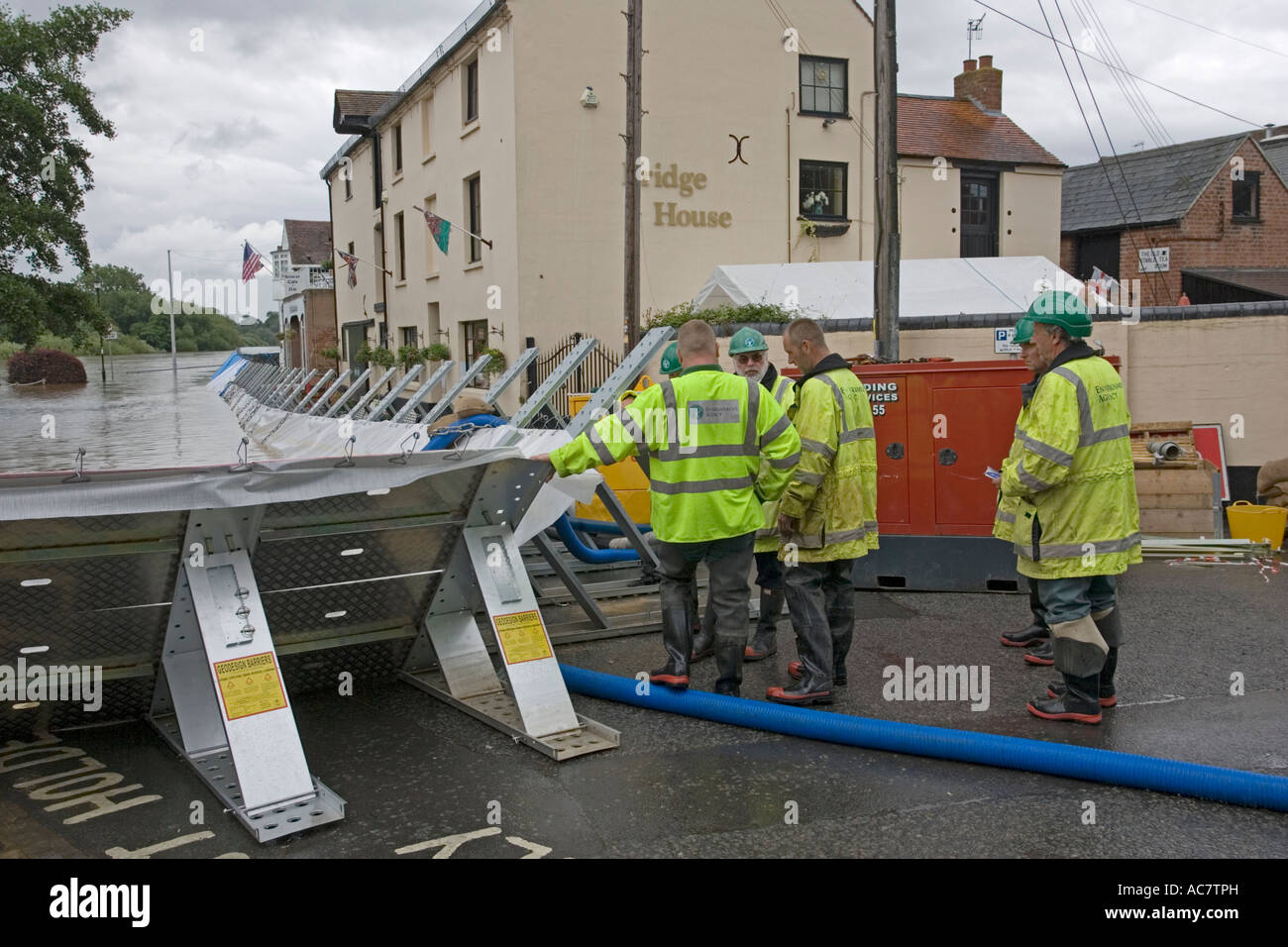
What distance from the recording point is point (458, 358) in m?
25.4

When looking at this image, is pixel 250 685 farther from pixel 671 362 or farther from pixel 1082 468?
pixel 1082 468

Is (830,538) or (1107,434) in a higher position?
(1107,434)

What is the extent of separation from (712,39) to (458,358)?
31.4ft

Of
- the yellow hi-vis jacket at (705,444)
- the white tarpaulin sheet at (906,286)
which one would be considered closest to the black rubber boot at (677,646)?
the yellow hi-vis jacket at (705,444)

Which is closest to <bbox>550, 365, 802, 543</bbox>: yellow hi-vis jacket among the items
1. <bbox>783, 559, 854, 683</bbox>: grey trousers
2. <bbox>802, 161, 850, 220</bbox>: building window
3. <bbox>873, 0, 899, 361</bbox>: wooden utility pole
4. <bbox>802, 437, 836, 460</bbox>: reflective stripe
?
<bbox>802, 437, 836, 460</bbox>: reflective stripe

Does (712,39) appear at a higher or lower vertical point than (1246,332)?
higher

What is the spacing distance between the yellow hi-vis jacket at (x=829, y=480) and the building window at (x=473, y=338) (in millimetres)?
17444

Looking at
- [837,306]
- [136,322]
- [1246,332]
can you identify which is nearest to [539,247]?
[837,306]

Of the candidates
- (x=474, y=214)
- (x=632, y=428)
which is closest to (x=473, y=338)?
(x=474, y=214)

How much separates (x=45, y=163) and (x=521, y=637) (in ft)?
78.9

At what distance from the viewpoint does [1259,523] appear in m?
9.38

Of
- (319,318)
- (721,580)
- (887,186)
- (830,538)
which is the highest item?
(319,318)

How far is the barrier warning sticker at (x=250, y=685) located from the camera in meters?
4.04
